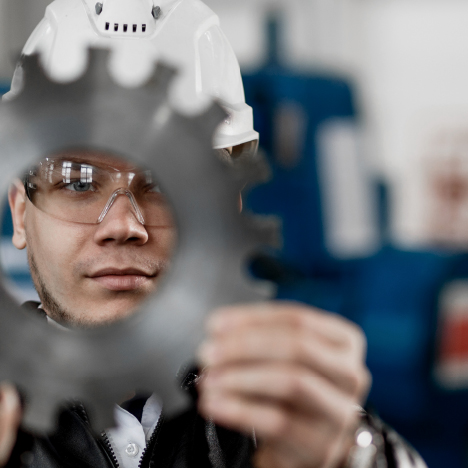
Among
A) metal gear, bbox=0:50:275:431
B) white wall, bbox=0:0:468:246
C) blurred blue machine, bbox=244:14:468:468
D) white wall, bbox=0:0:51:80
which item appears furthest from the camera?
white wall, bbox=0:0:468:246

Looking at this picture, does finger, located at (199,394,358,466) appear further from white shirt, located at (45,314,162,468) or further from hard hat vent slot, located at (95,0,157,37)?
hard hat vent slot, located at (95,0,157,37)

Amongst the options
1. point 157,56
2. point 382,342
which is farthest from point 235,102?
point 382,342

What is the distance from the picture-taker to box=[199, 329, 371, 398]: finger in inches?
14.8

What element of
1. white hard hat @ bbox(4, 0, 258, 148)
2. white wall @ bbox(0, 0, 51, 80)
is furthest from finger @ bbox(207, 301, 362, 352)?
white wall @ bbox(0, 0, 51, 80)

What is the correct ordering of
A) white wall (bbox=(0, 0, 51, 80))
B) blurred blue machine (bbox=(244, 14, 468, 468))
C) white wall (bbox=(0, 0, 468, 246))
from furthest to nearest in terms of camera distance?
1. white wall (bbox=(0, 0, 468, 246))
2. blurred blue machine (bbox=(244, 14, 468, 468))
3. white wall (bbox=(0, 0, 51, 80))

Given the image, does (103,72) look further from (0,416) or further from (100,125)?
(0,416)

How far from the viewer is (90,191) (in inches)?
16.0

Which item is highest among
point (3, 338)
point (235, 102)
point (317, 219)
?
point (235, 102)

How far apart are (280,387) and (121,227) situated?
0.49 ft

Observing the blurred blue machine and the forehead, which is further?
the blurred blue machine

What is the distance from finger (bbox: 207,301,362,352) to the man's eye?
4.9 inches

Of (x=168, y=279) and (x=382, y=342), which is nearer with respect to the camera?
(x=168, y=279)

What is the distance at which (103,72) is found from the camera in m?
0.35

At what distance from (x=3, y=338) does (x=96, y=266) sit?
73mm
